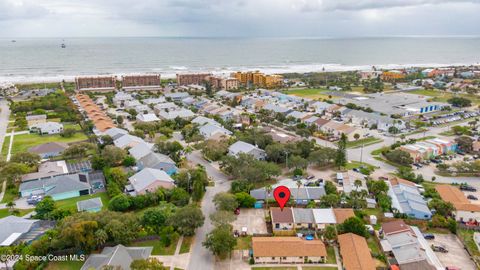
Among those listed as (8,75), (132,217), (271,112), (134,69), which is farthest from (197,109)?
(8,75)

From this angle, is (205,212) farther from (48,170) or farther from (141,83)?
(141,83)

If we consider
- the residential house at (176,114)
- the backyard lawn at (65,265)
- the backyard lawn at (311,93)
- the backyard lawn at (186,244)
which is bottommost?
the backyard lawn at (65,265)

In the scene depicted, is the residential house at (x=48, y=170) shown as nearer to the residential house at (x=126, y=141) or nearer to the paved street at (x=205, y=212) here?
the residential house at (x=126, y=141)

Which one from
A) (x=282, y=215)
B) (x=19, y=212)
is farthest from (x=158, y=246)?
(x=19, y=212)

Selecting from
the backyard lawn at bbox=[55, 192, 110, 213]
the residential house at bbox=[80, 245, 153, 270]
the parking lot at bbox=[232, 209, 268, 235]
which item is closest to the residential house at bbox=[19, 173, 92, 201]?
the backyard lawn at bbox=[55, 192, 110, 213]

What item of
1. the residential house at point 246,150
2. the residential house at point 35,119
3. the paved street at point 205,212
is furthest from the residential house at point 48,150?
the residential house at point 246,150
